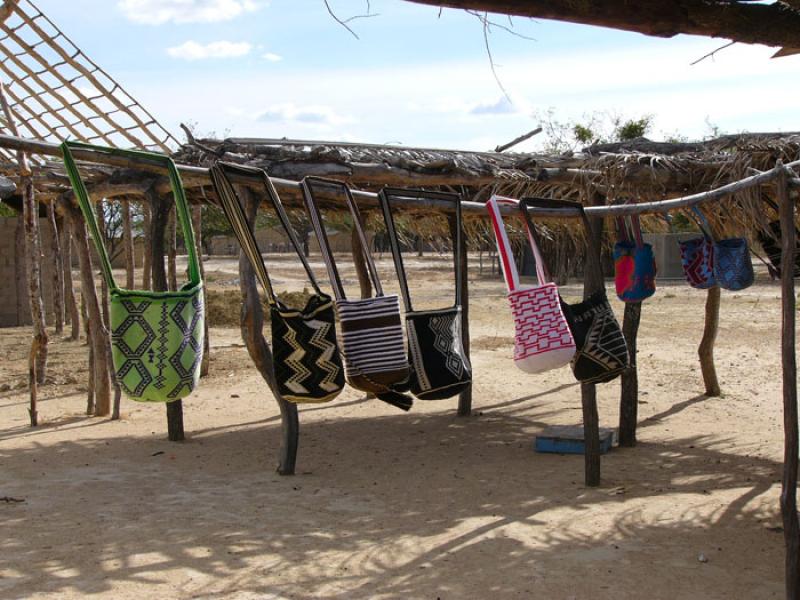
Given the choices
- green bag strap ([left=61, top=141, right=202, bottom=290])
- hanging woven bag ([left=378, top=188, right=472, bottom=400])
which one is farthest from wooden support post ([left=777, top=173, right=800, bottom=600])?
green bag strap ([left=61, top=141, right=202, bottom=290])

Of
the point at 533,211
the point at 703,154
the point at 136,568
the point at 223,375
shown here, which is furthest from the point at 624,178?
the point at 223,375

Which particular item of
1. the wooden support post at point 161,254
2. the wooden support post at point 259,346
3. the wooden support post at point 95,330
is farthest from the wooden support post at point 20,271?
the wooden support post at point 259,346

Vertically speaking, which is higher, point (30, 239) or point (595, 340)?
point (30, 239)

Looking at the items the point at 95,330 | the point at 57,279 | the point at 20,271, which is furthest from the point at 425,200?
the point at 20,271

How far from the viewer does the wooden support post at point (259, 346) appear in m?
6.44

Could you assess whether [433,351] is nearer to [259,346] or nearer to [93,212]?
[93,212]

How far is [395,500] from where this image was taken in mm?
5801

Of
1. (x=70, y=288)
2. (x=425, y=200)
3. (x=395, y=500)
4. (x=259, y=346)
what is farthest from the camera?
(x=70, y=288)

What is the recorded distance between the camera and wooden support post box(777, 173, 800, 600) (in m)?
3.82

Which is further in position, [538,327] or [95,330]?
[95,330]

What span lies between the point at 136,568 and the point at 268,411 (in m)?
4.52

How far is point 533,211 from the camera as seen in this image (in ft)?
16.1

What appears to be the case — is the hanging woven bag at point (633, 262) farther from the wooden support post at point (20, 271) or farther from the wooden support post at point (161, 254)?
the wooden support post at point (20, 271)

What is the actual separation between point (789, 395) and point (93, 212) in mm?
2876
